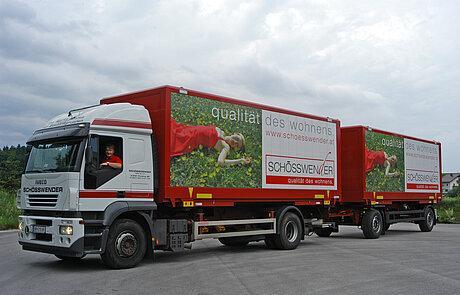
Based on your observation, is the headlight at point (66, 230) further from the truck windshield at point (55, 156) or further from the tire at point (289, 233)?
the tire at point (289, 233)

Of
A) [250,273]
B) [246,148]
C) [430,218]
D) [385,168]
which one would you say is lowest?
[430,218]

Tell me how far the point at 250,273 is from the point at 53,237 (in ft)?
11.9

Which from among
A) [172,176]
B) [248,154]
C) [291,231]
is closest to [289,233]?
[291,231]

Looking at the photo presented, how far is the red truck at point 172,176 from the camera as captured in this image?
9555 mm

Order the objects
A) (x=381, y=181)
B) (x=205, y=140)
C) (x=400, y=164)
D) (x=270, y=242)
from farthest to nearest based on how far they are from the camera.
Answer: (x=400, y=164)
(x=381, y=181)
(x=270, y=242)
(x=205, y=140)

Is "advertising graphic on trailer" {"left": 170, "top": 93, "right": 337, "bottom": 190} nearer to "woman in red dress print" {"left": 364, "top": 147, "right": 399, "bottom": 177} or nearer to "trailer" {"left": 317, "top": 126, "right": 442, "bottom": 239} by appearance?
"trailer" {"left": 317, "top": 126, "right": 442, "bottom": 239}

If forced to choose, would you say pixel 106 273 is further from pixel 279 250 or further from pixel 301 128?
pixel 301 128

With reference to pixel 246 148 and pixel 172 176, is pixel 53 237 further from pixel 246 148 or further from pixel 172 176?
pixel 246 148

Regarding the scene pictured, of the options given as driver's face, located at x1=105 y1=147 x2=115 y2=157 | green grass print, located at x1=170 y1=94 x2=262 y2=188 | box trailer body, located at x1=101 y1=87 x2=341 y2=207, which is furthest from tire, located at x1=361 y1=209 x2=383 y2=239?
driver's face, located at x1=105 y1=147 x2=115 y2=157

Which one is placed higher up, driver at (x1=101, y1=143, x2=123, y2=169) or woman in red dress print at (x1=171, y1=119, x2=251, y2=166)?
woman in red dress print at (x1=171, y1=119, x2=251, y2=166)

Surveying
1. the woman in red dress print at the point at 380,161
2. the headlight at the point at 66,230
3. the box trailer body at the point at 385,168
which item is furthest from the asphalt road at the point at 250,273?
the woman in red dress print at the point at 380,161

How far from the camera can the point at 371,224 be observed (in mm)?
17719

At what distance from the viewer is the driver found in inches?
387

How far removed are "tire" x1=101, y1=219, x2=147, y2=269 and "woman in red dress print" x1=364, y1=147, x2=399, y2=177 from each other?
A: 983 centimetres
